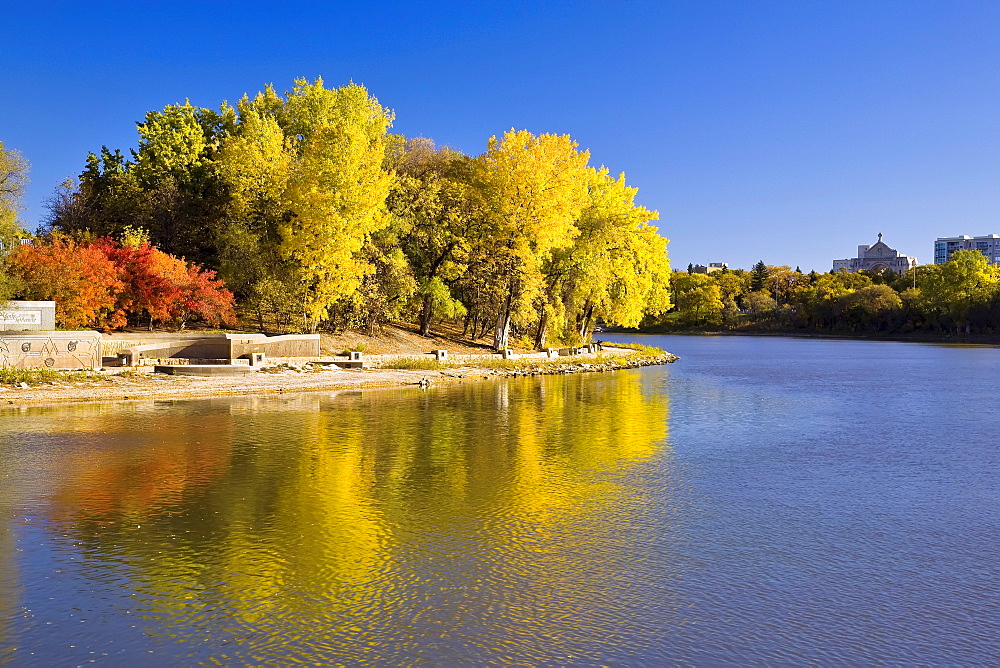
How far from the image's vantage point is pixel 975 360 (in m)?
68.7

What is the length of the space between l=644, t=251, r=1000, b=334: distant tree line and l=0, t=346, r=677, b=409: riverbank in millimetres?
89860

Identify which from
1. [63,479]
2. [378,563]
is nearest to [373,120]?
[63,479]

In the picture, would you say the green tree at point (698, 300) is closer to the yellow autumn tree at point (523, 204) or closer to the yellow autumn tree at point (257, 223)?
the yellow autumn tree at point (523, 204)

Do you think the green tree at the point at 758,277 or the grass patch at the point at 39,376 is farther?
the green tree at the point at 758,277

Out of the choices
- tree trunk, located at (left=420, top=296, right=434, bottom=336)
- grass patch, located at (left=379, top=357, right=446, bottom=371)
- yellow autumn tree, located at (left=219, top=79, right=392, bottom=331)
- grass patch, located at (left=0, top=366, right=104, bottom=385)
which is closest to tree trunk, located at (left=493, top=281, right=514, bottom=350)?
tree trunk, located at (left=420, top=296, right=434, bottom=336)

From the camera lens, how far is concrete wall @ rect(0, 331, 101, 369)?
32000 millimetres

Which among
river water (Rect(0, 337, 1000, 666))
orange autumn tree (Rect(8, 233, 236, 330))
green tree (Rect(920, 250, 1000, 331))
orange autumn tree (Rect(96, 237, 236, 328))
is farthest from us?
green tree (Rect(920, 250, 1000, 331))

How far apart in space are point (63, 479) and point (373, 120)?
138 ft

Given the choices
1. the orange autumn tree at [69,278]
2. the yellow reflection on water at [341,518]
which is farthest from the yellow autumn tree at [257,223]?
the yellow reflection on water at [341,518]

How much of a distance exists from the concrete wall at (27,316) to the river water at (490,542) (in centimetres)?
941

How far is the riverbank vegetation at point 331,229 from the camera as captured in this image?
4291 cm

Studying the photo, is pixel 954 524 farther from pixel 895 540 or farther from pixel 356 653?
pixel 356 653

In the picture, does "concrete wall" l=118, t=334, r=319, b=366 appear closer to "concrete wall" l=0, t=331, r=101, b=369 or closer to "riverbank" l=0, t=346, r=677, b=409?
"riverbank" l=0, t=346, r=677, b=409

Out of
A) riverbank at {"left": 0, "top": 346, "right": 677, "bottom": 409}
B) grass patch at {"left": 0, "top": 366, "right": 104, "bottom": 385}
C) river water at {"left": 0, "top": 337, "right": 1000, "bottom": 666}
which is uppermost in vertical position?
grass patch at {"left": 0, "top": 366, "right": 104, "bottom": 385}
